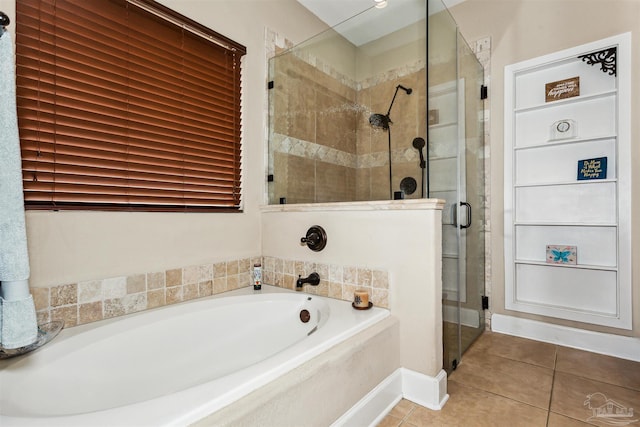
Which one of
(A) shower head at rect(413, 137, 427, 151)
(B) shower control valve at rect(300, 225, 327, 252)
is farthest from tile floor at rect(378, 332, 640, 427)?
(A) shower head at rect(413, 137, 427, 151)

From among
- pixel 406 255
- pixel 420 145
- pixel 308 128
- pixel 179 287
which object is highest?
pixel 308 128

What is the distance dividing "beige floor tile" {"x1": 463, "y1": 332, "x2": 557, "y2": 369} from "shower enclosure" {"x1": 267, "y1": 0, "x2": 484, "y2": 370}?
3.7 inches

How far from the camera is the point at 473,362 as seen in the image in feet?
6.66

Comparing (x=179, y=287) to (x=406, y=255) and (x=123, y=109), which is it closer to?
(x=123, y=109)

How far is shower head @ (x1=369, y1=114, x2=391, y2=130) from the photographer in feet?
6.92

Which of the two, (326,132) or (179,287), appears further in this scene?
(326,132)

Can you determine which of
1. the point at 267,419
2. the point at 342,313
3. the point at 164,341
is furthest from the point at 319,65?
the point at 267,419

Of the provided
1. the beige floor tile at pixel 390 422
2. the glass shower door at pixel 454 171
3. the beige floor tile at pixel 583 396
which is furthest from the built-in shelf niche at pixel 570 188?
the beige floor tile at pixel 390 422

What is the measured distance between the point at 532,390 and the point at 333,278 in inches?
46.8

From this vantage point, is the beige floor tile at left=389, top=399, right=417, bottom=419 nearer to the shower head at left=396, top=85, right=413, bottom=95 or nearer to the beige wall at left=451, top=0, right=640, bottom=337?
the beige wall at left=451, top=0, right=640, bottom=337

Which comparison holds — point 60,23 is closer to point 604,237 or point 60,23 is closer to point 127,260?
point 127,260

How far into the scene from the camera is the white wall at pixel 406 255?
1576 mm

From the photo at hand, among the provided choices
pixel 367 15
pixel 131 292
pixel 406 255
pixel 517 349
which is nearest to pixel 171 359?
pixel 131 292

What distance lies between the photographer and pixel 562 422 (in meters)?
1.43
